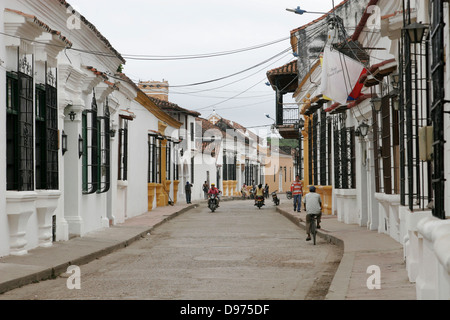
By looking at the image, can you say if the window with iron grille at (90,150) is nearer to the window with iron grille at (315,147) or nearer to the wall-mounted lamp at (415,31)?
the wall-mounted lamp at (415,31)

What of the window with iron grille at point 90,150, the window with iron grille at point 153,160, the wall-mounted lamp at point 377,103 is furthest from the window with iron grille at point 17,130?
the window with iron grille at point 153,160

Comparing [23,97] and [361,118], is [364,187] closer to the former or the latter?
[361,118]

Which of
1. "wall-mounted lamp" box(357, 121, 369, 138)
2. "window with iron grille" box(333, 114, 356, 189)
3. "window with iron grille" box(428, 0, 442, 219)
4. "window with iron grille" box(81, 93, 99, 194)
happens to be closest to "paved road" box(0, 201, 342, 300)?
"window with iron grille" box(81, 93, 99, 194)

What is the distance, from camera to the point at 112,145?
23.0 meters

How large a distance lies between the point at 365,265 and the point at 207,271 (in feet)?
8.41

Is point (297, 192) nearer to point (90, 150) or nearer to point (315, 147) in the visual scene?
point (315, 147)

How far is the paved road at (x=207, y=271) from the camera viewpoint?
33.4 ft

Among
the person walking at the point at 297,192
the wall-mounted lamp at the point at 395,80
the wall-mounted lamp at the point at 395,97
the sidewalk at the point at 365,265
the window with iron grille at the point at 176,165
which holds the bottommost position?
the sidewalk at the point at 365,265

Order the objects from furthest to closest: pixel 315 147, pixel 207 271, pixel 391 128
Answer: pixel 315 147, pixel 391 128, pixel 207 271

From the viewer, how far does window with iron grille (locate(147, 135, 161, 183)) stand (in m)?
33.0

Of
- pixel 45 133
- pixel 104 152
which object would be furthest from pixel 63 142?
pixel 104 152

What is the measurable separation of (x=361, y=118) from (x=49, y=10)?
8.63 metres

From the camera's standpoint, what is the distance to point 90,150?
1931cm

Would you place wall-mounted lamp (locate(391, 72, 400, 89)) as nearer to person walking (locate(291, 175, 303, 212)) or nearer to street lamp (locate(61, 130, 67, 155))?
street lamp (locate(61, 130, 67, 155))
